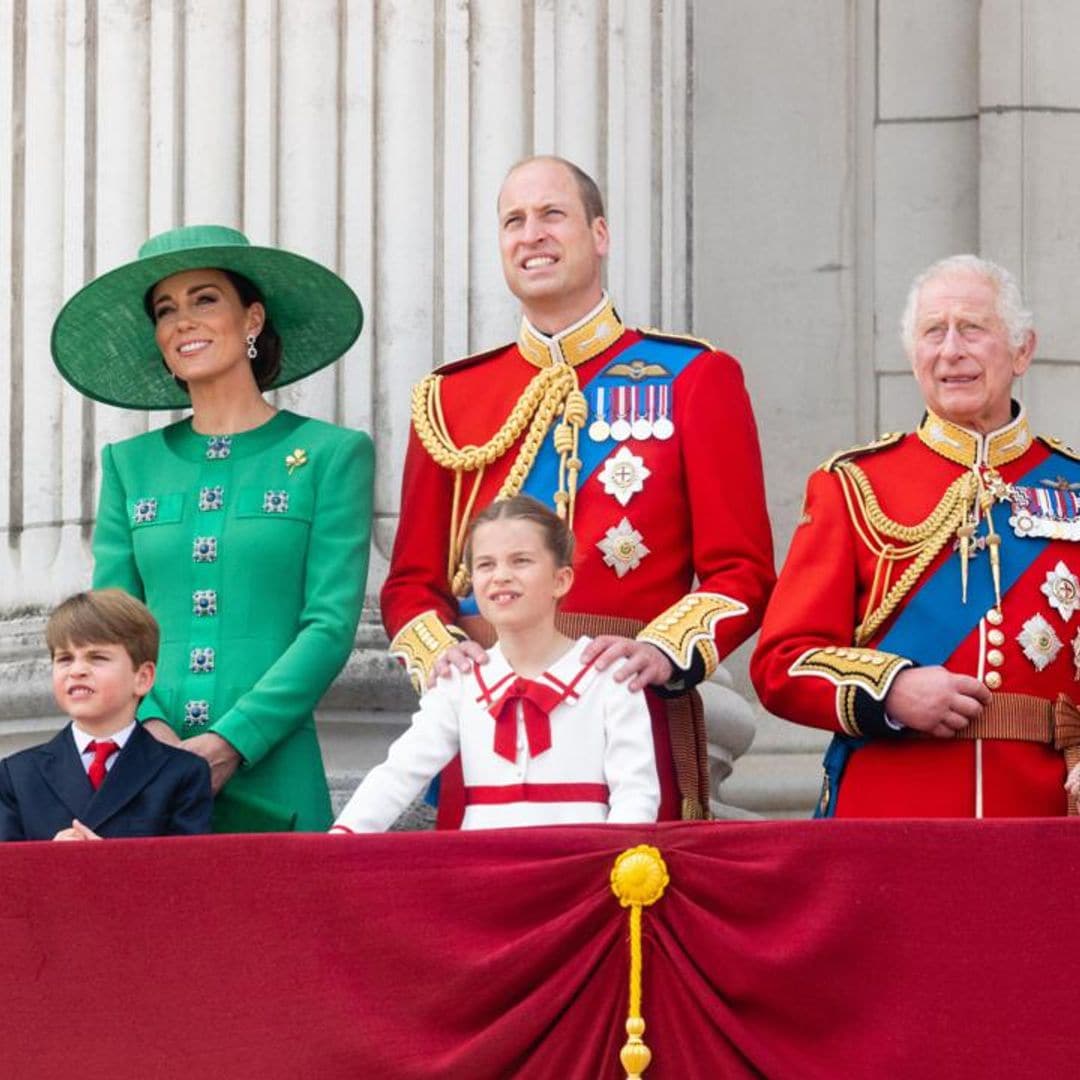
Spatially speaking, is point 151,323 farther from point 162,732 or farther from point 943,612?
point 943,612

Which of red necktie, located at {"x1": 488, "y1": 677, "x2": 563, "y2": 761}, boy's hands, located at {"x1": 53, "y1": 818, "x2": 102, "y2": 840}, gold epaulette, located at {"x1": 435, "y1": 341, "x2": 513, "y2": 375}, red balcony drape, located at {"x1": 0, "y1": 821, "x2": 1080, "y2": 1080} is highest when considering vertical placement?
gold epaulette, located at {"x1": 435, "y1": 341, "x2": 513, "y2": 375}

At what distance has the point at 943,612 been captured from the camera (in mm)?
6754

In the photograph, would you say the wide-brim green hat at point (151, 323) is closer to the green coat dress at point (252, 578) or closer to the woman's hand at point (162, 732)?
the green coat dress at point (252, 578)

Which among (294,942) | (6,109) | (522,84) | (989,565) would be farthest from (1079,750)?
(6,109)

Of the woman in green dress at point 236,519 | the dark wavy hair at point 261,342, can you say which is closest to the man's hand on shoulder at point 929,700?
the woman in green dress at point 236,519

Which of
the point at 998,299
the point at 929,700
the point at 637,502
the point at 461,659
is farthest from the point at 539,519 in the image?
the point at 998,299

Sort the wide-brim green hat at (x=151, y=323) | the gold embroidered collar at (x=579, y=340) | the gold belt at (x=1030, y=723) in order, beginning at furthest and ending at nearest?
1. the wide-brim green hat at (x=151, y=323)
2. the gold embroidered collar at (x=579, y=340)
3. the gold belt at (x=1030, y=723)

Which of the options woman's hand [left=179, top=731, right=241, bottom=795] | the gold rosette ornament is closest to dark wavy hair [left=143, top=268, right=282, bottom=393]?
woman's hand [left=179, top=731, right=241, bottom=795]

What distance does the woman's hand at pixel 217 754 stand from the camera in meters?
6.76

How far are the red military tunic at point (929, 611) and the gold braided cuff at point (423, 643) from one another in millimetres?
520

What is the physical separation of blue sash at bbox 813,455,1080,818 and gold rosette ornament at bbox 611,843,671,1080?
35.9 inches

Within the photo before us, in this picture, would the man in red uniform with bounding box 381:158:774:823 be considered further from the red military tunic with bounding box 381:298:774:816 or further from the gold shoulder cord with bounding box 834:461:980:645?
the gold shoulder cord with bounding box 834:461:980:645

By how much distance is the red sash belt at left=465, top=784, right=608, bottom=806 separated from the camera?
20.7 feet

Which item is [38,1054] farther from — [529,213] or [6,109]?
[6,109]
